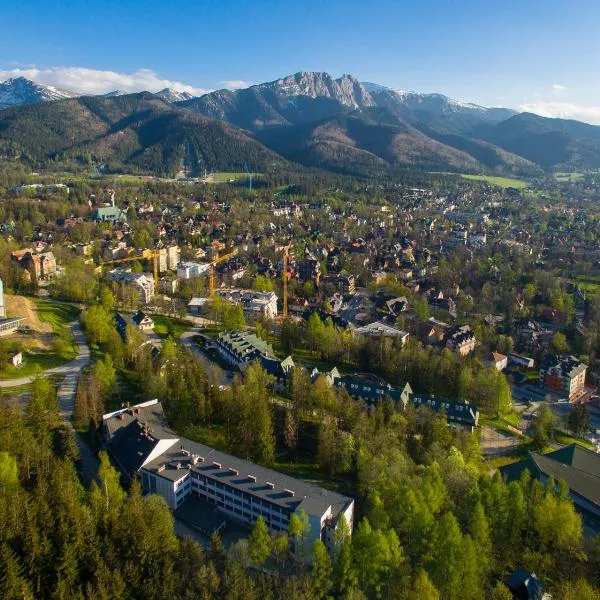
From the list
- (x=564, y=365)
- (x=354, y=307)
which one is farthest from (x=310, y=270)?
(x=564, y=365)

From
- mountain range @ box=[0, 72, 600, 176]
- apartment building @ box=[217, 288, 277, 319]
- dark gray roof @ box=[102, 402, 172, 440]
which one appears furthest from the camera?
mountain range @ box=[0, 72, 600, 176]

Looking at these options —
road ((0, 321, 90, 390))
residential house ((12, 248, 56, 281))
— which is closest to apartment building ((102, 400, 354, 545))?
road ((0, 321, 90, 390))

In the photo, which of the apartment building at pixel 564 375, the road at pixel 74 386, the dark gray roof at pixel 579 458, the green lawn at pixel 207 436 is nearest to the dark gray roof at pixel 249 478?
the green lawn at pixel 207 436

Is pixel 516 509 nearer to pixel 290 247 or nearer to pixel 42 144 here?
pixel 290 247

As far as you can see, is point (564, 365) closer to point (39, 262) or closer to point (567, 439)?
point (567, 439)

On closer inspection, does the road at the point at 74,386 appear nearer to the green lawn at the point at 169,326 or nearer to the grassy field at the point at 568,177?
the green lawn at the point at 169,326

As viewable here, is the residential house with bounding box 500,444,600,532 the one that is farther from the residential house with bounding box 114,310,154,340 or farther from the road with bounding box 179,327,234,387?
the residential house with bounding box 114,310,154,340
